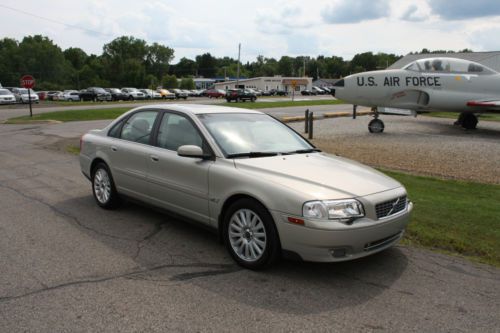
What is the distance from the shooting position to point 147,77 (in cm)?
13025

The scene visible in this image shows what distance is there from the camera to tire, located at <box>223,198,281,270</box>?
4438 millimetres

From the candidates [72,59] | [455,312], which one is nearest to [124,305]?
[455,312]

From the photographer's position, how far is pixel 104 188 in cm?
682

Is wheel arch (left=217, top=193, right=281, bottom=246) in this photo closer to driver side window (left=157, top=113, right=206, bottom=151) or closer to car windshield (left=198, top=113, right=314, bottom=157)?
car windshield (left=198, top=113, right=314, bottom=157)

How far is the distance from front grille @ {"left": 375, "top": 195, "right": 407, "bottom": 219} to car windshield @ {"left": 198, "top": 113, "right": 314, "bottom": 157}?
1380 mm

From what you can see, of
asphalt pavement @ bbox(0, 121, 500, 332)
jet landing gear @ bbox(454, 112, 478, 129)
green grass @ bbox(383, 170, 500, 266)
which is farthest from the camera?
jet landing gear @ bbox(454, 112, 478, 129)

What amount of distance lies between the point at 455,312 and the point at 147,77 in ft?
435

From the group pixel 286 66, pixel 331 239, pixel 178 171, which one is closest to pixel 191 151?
pixel 178 171

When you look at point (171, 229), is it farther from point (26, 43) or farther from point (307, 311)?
point (26, 43)

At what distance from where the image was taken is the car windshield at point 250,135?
17.3ft

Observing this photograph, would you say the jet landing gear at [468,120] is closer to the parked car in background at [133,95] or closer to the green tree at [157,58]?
the parked car in background at [133,95]

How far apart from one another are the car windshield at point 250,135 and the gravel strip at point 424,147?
5119 mm

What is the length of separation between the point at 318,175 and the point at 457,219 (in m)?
2.77

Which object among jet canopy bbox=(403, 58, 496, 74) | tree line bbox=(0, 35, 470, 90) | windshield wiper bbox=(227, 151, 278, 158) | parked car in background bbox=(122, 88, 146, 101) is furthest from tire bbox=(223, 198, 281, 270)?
tree line bbox=(0, 35, 470, 90)
